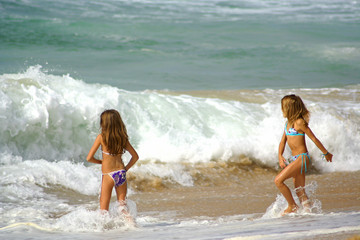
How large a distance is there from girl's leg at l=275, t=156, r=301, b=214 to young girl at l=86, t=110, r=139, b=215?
1.42 meters

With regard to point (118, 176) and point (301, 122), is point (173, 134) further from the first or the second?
point (118, 176)

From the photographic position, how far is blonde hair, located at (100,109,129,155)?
15.4 feet

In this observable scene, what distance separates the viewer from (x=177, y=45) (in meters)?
22.7

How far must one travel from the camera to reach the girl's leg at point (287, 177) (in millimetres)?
5043

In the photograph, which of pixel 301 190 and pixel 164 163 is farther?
pixel 164 163

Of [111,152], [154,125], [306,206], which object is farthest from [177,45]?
[111,152]

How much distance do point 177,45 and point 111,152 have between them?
18.2 meters

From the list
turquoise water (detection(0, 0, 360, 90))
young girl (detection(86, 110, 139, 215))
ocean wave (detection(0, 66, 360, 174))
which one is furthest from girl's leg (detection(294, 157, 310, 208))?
turquoise water (detection(0, 0, 360, 90))

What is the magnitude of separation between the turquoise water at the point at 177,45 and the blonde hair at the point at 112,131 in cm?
1004

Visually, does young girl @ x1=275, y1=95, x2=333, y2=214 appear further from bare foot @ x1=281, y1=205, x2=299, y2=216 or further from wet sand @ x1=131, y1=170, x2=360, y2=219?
wet sand @ x1=131, y1=170, x2=360, y2=219

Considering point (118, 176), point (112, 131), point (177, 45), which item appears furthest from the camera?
point (177, 45)

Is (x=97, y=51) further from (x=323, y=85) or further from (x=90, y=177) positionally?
(x=90, y=177)

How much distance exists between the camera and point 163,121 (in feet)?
32.2

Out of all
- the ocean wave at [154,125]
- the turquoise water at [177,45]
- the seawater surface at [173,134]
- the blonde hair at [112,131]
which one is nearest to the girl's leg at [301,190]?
the seawater surface at [173,134]
